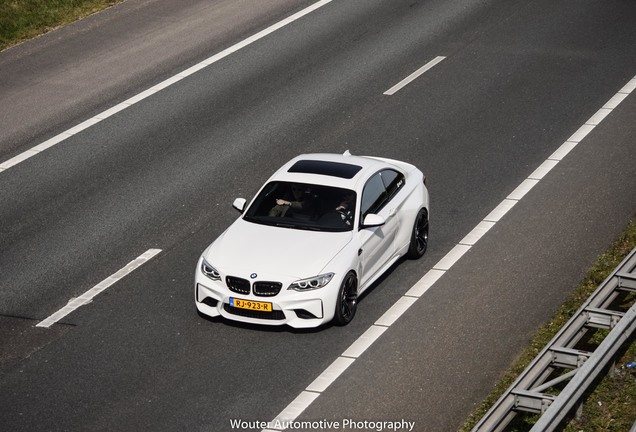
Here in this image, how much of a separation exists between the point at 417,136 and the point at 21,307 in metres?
8.08

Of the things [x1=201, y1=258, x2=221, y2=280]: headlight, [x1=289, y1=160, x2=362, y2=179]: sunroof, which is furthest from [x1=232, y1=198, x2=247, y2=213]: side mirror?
[x1=201, y1=258, x2=221, y2=280]: headlight

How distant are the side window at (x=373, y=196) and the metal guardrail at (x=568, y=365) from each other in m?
3.06

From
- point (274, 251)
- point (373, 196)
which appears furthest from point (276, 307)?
point (373, 196)

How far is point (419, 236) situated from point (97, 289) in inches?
166

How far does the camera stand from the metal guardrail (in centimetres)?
1055

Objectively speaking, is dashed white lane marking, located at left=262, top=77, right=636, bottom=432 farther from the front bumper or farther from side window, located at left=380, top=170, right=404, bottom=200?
side window, located at left=380, top=170, right=404, bottom=200

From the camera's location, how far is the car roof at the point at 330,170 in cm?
1506

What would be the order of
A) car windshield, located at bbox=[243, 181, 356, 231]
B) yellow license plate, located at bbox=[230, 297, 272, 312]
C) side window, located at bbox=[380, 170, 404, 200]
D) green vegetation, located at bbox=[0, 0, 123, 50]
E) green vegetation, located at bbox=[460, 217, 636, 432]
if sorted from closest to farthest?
green vegetation, located at bbox=[460, 217, 636, 432], yellow license plate, located at bbox=[230, 297, 272, 312], car windshield, located at bbox=[243, 181, 356, 231], side window, located at bbox=[380, 170, 404, 200], green vegetation, located at bbox=[0, 0, 123, 50]

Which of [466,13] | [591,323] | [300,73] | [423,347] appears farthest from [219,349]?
[466,13]

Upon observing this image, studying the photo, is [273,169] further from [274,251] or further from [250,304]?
[250,304]

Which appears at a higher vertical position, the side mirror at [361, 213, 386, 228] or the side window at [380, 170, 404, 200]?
the side mirror at [361, 213, 386, 228]

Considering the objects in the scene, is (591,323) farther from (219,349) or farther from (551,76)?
(551,76)

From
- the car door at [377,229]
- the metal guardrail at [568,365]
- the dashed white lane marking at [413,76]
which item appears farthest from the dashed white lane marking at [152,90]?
the metal guardrail at [568,365]

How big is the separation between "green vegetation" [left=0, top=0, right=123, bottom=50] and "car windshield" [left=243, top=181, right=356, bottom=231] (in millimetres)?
11921
